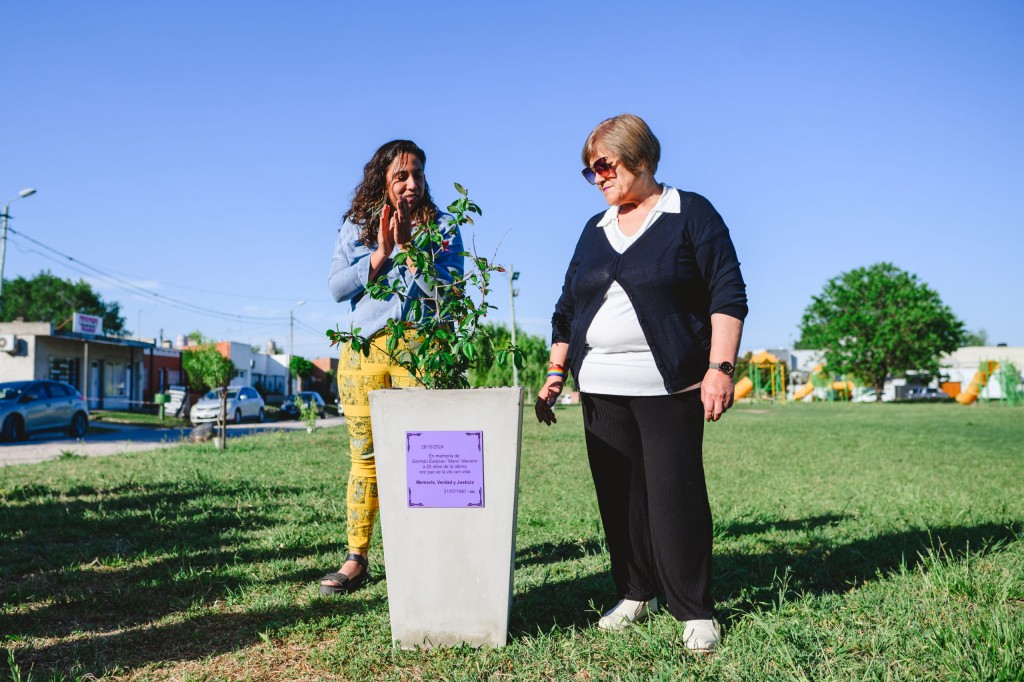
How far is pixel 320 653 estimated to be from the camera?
8.20 ft

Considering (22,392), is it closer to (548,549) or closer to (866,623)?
(548,549)

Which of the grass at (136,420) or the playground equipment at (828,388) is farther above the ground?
the playground equipment at (828,388)

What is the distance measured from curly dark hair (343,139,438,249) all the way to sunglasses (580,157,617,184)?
33.6 inches

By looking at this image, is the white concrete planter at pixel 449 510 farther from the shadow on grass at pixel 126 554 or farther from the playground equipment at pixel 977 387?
the playground equipment at pixel 977 387

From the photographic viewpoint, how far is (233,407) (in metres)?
27.7

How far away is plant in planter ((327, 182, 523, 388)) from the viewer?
2768mm

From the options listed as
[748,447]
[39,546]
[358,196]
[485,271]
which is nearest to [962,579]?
[485,271]

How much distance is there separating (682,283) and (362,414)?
4.82 ft

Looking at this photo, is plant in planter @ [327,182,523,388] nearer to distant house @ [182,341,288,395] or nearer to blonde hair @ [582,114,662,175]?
blonde hair @ [582,114,662,175]

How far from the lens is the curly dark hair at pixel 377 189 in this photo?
11.2ft

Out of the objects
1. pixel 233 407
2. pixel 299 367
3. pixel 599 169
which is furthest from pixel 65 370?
pixel 599 169

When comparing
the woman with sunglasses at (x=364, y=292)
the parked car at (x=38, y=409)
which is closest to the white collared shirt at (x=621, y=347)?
the woman with sunglasses at (x=364, y=292)

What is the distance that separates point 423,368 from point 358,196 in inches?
42.1

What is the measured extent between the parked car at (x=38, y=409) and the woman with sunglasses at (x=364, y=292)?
16077 millimetres
